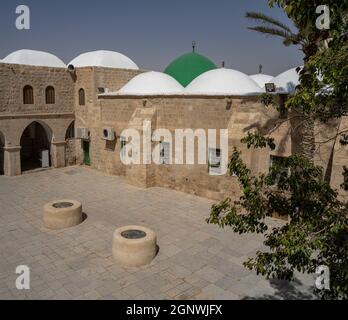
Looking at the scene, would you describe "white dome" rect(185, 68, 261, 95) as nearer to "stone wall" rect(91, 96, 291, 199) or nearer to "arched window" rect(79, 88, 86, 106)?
"stone wall" rect(91, 96, 291, 199)

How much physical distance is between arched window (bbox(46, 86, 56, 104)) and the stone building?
1.8 inches

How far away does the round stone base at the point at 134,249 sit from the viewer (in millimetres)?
7008

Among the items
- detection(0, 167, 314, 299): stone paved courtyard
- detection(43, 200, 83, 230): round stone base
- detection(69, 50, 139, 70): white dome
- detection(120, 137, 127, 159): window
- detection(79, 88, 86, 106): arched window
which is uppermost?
detection(69, 50, 139, 70): white dome

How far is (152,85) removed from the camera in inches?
556

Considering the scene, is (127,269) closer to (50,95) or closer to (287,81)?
(287,81)

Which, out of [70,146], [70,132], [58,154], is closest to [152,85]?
[70,132]

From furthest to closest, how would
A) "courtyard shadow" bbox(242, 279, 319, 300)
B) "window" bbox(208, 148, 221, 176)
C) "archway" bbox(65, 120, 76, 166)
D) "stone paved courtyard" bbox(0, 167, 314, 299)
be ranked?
"archway" bbox(65, 120, 76, 166) < "window" bbox(208, 148, 221, 176) < "stone paved courtyard" bbox(0, 167, 314, 299) < "courtyard shadow" bbox(242, 279, 319, 300)

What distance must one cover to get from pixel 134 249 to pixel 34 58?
1576 centimetres

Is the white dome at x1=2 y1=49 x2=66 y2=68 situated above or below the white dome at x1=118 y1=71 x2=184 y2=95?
above

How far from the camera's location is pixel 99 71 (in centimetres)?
1592

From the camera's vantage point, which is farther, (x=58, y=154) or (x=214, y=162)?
(x=58, y=154)

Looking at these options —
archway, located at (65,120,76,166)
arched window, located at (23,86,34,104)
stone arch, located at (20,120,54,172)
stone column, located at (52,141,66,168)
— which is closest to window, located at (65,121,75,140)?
archway, located at (65,120,76,166)

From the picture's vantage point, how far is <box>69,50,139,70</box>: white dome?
18.3m
